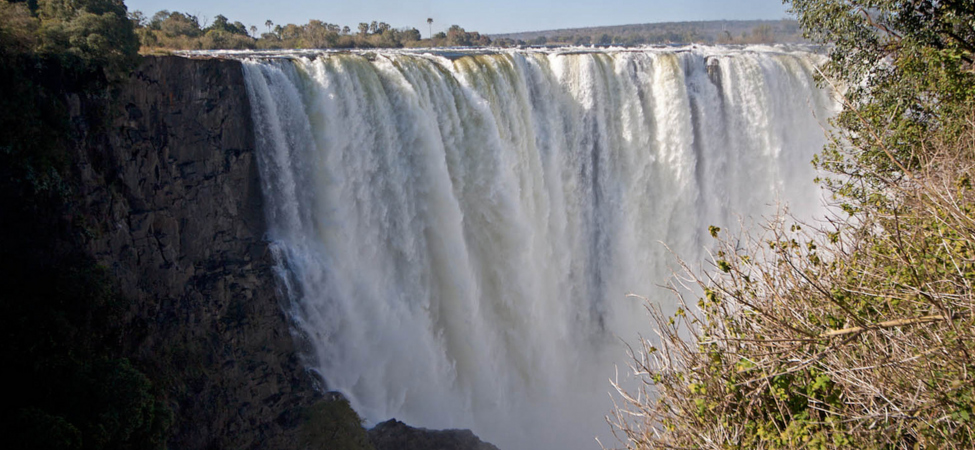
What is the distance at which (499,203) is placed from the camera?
52.9ft

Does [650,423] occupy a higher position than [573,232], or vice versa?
[573,232]

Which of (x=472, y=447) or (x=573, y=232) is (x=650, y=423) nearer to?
(x=472, y=447)

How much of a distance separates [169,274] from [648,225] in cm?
1287

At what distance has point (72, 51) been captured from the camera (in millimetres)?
10766

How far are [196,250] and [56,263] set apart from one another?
242 cm

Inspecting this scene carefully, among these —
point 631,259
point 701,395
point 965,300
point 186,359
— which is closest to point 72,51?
point 186,359

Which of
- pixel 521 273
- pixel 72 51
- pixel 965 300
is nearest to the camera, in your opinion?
pixel 965 300

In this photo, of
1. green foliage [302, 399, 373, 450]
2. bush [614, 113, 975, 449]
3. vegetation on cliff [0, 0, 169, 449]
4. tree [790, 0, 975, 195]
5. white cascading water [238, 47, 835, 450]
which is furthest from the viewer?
white cascading water [238, 47, 835, 450]

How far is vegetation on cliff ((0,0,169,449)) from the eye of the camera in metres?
9.47

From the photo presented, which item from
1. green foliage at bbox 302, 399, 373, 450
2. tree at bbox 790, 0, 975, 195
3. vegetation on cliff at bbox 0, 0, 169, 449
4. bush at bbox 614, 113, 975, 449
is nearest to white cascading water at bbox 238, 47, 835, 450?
green foliage at bbox 302, 399, 373, 450

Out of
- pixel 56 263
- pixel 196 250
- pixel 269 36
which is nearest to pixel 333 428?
pixel 196 250

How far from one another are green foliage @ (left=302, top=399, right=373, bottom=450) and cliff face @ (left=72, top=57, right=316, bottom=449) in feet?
1.10

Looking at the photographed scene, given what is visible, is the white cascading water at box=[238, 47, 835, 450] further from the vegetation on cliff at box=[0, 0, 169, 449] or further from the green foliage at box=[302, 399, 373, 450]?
the vegetation on cliff at box=[0, 0, 169, 449]

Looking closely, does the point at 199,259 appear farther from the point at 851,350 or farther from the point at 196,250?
the point at 851,350
